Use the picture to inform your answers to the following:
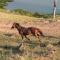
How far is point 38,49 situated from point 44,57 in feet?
8.26

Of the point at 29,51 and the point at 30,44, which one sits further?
the point at 30,44

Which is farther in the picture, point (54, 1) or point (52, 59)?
point (54, 1)

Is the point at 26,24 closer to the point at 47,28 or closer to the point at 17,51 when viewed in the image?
the point at 47,28

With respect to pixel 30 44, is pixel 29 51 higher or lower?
higher

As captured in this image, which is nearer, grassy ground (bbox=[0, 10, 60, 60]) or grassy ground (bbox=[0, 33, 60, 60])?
grassy ground (bbox=[0, 33, 60, 60])

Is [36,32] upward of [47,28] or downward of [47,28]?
upward

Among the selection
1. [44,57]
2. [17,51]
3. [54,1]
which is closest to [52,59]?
[44,57]

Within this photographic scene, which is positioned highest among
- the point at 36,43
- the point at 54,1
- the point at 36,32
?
the point at 36,32

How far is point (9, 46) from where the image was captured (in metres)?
16.7

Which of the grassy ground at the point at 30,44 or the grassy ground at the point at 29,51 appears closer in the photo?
the grassy ground at the point at 29,51

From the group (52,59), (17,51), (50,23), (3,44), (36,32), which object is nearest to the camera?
(52,59)

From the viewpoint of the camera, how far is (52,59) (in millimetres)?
12961

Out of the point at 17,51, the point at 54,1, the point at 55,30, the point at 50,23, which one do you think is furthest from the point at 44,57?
the point at 54,1

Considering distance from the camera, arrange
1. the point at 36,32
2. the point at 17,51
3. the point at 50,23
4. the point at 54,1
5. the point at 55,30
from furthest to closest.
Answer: the point at 54,1
the point at 50,23
the point at 55,30
the point at 36,32
the point at 17,51
